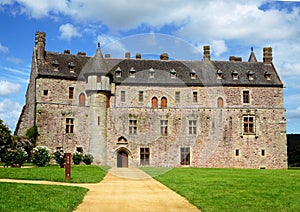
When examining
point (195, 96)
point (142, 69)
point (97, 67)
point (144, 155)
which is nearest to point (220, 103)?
point (195, 96)

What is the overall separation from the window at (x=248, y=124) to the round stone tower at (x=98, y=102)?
1400 cm

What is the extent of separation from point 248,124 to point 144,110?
1066 cm

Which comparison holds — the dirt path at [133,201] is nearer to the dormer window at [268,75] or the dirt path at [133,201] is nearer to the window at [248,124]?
the window at [248,124]

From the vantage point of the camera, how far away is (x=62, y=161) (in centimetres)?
2614

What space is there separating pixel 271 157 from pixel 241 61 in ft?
35.9

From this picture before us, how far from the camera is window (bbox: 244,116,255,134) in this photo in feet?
125

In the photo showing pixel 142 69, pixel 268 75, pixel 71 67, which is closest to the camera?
pixel 71 67

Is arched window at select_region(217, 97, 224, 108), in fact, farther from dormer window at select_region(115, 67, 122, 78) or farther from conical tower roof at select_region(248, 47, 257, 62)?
dormer window at select_region(115, 67, 122, 78)

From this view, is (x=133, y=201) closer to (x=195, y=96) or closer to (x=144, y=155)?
(x=144, y=155)

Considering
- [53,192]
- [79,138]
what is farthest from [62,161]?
[53,192]

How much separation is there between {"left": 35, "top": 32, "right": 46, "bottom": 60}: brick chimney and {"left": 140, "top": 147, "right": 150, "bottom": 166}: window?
1297 cm

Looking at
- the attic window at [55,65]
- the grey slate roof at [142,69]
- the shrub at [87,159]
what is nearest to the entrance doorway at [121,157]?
the shrub at [87,159]

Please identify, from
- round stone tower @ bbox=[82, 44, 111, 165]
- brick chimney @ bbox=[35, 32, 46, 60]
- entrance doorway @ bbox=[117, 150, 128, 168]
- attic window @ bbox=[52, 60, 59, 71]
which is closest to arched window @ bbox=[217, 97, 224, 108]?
entrance doorway @ bbox=[117, 150, 128, 168]

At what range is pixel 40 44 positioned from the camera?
118 feet
